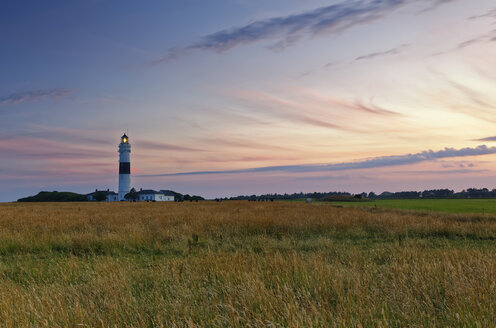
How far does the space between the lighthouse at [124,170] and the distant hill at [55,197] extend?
29895mm

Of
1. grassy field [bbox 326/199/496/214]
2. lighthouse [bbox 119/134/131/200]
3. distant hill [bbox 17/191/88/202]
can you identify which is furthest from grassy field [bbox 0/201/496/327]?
distant hill [bbox 17/191/88/202]

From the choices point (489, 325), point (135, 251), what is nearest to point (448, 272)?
point (489, 325)

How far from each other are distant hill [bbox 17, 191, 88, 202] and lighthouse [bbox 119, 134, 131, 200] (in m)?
29.9

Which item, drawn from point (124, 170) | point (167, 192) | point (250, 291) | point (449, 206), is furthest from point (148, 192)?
point (250, 291)

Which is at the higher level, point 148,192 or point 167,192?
point 148,192

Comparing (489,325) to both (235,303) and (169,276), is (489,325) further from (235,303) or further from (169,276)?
(169,276)

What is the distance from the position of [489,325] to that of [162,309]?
14.7 feet

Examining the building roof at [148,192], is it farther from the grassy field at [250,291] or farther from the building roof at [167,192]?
the grassy field at [250,291]

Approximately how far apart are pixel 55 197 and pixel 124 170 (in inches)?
1675

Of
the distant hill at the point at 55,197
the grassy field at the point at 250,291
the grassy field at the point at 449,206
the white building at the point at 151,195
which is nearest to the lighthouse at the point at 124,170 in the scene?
the white building at the point at 151,195

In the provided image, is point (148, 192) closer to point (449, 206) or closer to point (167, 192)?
point (167, 192)

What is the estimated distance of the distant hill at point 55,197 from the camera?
134 m

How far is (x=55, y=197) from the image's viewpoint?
136500 mm

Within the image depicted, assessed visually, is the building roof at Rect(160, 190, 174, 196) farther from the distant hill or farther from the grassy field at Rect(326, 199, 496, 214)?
the grassy field at Rect(326, 199, 496, 214)
